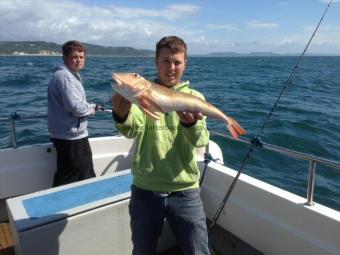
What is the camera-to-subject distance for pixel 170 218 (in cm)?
298

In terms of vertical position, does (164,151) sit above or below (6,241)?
above

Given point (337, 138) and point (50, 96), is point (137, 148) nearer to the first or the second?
point (50, 96)

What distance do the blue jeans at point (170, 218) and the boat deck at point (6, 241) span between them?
2156 millimetres

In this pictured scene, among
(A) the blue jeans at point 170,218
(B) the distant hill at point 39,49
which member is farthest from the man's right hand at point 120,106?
(B) the distant hill at point 39,49

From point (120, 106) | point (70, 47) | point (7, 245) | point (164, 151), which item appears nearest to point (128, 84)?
point (120, 106)

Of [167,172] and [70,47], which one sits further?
[70,47]

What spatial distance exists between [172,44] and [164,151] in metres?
0.81

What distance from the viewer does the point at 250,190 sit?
4145 mm

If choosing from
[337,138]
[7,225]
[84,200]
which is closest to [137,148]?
[84,200]

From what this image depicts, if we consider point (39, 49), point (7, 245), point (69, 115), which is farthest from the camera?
point (39, 49)

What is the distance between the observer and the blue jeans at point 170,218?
2.93 meters

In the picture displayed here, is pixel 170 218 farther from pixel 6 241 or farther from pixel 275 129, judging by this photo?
pixel 275 129

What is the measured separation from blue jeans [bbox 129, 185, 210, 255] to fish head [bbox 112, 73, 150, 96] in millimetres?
891

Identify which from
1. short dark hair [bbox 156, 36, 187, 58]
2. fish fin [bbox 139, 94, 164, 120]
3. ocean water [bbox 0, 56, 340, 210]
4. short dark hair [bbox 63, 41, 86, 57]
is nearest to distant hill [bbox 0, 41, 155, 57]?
ocean water [bbox 0, 56, 340, 210]
